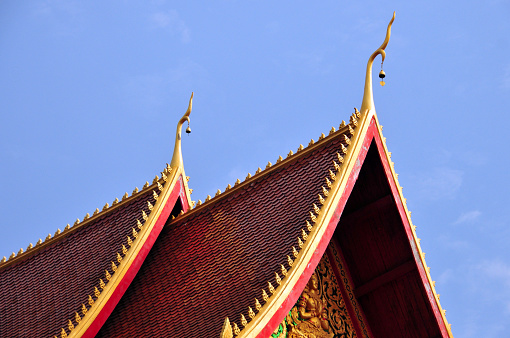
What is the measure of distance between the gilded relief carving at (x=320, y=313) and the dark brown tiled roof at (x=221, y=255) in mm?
870

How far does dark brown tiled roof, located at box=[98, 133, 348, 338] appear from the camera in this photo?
11.9 m

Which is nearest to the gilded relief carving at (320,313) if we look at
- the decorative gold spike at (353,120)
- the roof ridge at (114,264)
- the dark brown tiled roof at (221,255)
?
the dark brown tiled roof at (221,255)

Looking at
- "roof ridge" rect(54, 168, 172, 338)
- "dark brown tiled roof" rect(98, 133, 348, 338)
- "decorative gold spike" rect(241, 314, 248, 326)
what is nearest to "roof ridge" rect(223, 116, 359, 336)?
"decorative gold spike" rect(241, 314, 248, 326)

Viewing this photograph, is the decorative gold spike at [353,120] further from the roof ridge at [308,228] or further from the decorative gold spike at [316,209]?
the decorative gold spike at [316,209]

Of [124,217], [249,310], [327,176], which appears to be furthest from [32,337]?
[327,176]

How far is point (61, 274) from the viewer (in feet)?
45.5

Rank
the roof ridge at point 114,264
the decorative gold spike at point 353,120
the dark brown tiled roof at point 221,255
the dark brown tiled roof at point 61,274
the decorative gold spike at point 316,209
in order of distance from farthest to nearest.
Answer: the decorative gold spike at point 353,120, the dark brown tiled roof at point 61,274, the roof ridge at point 114,264, the decorative gold spike at point 316,209, the dark brown tiled roof at point 221,255

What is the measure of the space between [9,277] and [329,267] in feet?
15.2

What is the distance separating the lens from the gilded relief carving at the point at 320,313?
12.7 m

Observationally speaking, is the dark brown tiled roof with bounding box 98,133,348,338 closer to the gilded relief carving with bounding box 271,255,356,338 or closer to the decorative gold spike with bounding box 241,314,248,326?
the decorative gold spike with bounding box 241,314,248,326

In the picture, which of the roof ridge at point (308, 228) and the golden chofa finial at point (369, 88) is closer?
the roof ridge at point (308, 228)

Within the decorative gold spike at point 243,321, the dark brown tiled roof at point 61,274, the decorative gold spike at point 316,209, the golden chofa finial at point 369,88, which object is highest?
the golden chofa finial at point 369,88

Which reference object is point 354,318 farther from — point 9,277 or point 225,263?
point 9,277

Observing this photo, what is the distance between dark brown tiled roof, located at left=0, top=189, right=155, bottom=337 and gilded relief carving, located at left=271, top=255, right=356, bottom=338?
2465 millimetres
